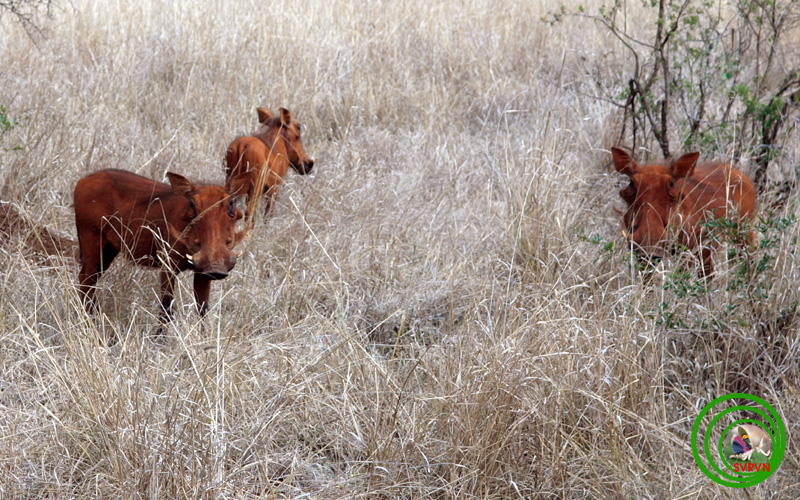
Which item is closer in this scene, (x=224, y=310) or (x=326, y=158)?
(x=224, y=310)

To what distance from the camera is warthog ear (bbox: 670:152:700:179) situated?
3348 mm

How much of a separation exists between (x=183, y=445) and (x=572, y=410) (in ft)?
3.90

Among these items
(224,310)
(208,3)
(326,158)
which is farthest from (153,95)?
(224,310)

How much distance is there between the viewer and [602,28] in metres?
7.68

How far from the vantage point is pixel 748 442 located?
2.56 m

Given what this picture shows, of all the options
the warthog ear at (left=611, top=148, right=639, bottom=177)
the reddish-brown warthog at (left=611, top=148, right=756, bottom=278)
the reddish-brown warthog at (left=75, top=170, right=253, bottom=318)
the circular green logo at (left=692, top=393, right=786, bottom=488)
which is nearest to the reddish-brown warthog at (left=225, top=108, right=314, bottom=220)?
the reddish-brown warthog at (left=75, top=170, right=253, bottom=318)

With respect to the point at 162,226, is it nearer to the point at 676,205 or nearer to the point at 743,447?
the point at 676,205

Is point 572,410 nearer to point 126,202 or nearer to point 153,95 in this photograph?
point 126,202

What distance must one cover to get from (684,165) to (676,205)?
0.19 m

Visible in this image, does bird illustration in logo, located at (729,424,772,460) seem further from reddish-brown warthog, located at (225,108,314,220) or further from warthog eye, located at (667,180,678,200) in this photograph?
reddish-brown warthog, located at (225,108,314,220)

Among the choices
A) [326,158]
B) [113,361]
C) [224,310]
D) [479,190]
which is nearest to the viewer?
[113,361]

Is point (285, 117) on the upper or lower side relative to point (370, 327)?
upper

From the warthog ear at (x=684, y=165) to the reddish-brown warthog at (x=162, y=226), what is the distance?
1737 millimetres

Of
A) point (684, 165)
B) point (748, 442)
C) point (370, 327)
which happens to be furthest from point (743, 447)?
point (370, 327)
